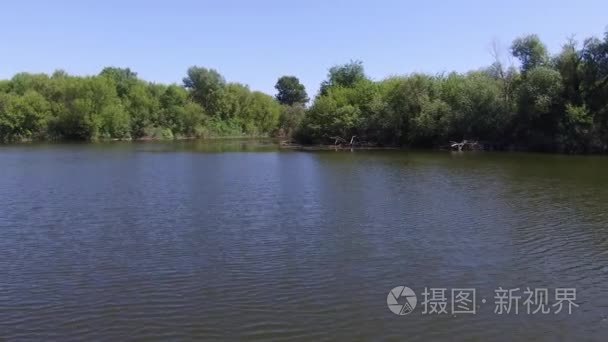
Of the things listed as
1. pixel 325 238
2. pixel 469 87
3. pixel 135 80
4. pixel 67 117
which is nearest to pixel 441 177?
pixel 325 238

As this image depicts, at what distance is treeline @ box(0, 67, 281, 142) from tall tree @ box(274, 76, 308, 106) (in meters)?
22.6

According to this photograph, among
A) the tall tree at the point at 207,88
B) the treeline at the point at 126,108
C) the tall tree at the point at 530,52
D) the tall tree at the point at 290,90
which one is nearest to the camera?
the tall tree at the point at 530,52

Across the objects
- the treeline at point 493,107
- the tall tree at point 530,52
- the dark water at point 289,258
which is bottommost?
the dark water at point 289,258

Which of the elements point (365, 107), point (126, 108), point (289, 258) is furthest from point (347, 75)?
point (289, 258)

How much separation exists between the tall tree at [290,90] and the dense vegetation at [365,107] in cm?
2218

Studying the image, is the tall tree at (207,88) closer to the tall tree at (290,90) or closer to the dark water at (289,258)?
the tall tree at (290,90)

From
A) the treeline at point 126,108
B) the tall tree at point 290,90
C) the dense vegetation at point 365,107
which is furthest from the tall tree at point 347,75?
the tall tree at point 290,90

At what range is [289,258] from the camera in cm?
1435

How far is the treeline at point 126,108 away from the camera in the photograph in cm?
9469

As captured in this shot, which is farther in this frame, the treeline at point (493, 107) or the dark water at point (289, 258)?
the treeline at point (493, 107)

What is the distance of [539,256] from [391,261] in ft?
13.6

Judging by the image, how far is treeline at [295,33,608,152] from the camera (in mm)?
52781

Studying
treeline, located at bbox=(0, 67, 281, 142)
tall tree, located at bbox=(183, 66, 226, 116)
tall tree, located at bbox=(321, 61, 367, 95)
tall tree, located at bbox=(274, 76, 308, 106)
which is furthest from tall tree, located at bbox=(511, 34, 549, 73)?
tall tree, located at bbox=(274, 76, 308, 106)

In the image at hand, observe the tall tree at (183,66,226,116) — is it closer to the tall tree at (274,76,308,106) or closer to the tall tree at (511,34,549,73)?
the tall tree at (274,76,308,106)
